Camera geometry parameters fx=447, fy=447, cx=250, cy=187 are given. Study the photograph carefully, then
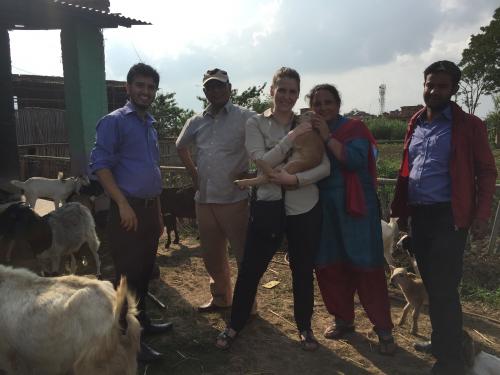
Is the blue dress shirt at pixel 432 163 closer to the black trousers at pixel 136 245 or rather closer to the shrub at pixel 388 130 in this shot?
the black trousers at pixel 136 245

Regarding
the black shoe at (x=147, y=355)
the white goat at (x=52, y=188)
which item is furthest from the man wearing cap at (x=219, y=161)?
the white goat at (x=52, y=188)

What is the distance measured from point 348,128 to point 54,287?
2.26 meters

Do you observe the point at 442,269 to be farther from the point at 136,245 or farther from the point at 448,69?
the point at 136,245

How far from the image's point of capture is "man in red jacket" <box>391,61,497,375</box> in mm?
2912

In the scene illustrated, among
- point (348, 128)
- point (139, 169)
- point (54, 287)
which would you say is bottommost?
point (54, 287)

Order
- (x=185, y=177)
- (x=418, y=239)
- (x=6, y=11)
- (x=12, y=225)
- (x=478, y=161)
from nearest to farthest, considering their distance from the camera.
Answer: (x=478, y=161) → (x=418, y=239) → (x=12, y=225) → (x=6, y=11) → (x=185, y=177)

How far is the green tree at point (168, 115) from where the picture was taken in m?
19.2

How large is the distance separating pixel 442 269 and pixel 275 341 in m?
1.52

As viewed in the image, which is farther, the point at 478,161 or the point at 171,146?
the point at 171,146

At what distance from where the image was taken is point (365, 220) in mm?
3426

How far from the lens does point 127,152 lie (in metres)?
3.16

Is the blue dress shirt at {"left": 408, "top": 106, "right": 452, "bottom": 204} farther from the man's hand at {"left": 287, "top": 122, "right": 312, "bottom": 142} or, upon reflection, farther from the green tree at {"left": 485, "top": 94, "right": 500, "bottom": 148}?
the green tree at {"left": 485, "top": 94, "right": 500, "bottom": 148}

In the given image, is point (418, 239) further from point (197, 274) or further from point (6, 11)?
point (6, 11)

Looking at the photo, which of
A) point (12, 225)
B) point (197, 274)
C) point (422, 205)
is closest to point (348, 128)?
point (422, 205)
